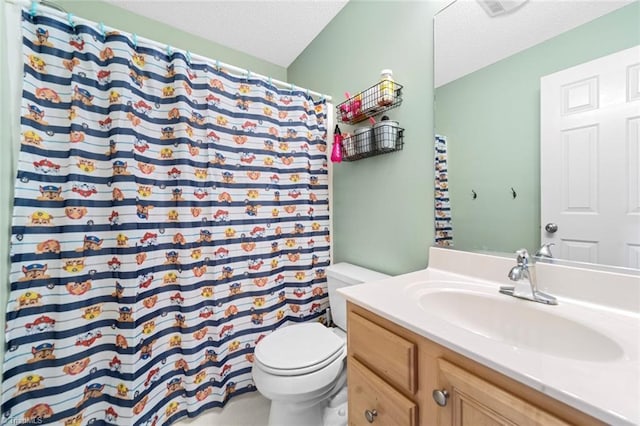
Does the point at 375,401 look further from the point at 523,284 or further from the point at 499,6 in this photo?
the point at 499,6

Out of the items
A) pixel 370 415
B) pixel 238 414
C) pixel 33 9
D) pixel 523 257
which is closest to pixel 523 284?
pixel 523 257

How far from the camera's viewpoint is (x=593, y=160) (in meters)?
0.72

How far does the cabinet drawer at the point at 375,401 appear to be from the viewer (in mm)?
656

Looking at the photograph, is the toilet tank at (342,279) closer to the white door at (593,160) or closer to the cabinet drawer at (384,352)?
the cabinet drawer at (384,352)

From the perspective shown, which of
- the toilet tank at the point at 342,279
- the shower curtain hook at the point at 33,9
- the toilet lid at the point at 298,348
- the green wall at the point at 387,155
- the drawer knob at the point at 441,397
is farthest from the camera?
the toilet tank at the point at 342,279

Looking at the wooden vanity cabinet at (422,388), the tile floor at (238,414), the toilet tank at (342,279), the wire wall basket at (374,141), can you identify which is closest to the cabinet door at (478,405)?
the wooden vanity cabinet at (422,388)

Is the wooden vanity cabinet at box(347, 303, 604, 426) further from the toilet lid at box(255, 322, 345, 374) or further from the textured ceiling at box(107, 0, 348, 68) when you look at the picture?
the textured ceiling at box(107, 0, 348, 68)

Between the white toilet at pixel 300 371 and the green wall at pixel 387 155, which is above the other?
the green wall at pixel 387 155

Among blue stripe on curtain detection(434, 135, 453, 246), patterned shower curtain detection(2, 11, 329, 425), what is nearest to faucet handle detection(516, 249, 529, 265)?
blue stripe on curtain detection(434, 135, 453, 246)

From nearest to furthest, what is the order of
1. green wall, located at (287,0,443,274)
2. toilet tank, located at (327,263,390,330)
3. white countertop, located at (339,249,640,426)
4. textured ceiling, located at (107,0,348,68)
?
white countertop, located at (339,249,640,426) → green wall, located at (287,0,443,274) → toilet tank, located at (327,263,390,330) → textured ceiling, located at (107,0,348,68)

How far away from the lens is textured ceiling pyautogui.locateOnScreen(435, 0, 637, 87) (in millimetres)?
765

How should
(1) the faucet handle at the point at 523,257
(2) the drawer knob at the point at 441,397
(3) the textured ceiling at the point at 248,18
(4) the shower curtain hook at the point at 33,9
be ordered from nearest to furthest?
(2) the drawer knob at the point at 441,397 → (1) the faucet handle at the point at 523,257 → (4) the shower curtain hook at the point at 33,9 → (3) the textured ceiling at the point at 248,18

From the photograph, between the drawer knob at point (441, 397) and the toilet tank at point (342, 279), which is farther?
the toilet tank at point (342, 279)

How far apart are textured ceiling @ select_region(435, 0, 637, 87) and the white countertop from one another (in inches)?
31.1
